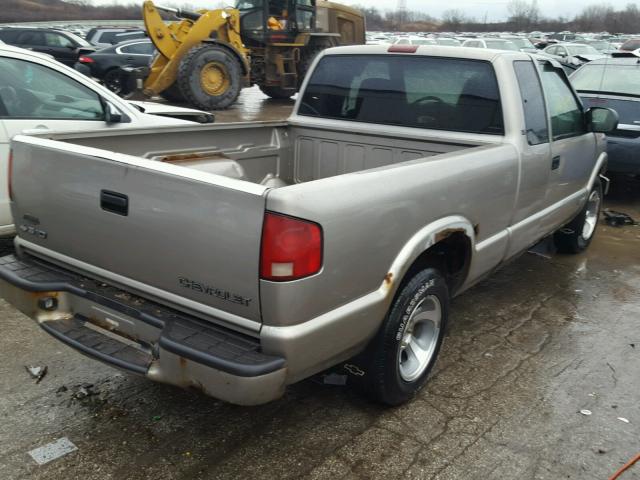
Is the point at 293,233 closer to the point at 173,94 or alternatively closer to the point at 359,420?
the point at 359,420

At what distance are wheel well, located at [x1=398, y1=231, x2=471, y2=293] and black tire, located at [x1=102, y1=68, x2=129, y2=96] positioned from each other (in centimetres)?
1434

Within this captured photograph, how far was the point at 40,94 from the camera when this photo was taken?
5.27 metres

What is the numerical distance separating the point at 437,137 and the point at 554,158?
987 mm

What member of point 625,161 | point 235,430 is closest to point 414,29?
point 625,161

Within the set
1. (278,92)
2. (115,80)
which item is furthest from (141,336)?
(278,92)

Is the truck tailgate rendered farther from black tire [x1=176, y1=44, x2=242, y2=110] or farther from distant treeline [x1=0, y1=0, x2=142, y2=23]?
distant treeline [x1=0, y1=0, x2=142, y2=23]

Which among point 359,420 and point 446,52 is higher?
point 446,52

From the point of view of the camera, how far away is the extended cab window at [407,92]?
4.17 m

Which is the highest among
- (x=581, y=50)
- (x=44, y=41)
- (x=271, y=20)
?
(x=271, y=20)

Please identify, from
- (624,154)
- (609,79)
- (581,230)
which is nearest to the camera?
(581,230)

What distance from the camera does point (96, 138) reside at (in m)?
3.59

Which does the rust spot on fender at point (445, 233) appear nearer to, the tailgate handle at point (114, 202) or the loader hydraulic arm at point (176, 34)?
the tailgate handle at point (114, 202)

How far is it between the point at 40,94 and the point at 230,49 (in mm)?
9516

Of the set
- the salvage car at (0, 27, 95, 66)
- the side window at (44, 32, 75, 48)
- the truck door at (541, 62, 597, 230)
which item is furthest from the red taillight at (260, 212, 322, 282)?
the side window at (44, 32, 75, 48)
